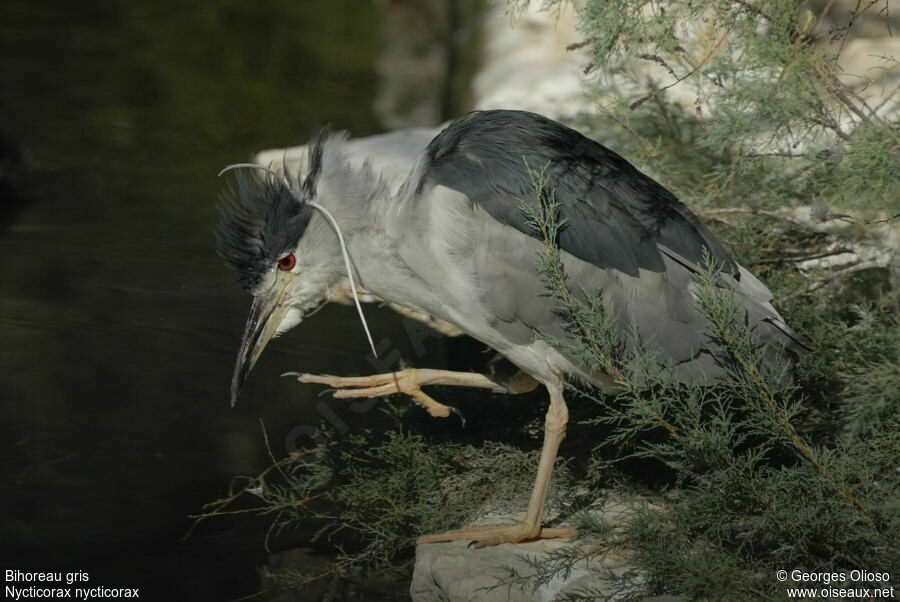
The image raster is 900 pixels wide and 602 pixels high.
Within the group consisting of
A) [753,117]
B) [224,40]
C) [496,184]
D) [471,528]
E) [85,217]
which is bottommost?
[471,528]

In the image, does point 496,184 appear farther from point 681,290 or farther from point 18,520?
point 18,520

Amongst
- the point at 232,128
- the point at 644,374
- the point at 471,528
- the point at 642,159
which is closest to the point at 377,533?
the point at 471,528

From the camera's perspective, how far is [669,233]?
11.5ft

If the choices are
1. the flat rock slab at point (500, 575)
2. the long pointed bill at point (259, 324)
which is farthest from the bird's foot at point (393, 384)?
the flat rock slab at point (500, 575)

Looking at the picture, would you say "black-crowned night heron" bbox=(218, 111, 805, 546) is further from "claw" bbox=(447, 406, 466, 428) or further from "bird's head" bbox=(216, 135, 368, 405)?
"claw" bbox=(447, 406, 466, 428)

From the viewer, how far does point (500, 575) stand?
10.6 ft

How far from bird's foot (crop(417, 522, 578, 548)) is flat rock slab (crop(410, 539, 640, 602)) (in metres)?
0.02

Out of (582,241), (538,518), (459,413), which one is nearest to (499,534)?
(538,518)

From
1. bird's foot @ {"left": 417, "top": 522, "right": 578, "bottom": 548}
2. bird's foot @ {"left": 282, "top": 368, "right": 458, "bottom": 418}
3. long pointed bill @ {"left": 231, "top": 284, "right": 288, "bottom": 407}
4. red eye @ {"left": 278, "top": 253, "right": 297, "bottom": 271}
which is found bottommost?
bird's foot @ {"left": 417, "top": 522, "right": 578, "bottom": 548}

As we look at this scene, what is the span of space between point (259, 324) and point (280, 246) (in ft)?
0.95

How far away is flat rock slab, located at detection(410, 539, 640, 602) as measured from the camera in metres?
3.15

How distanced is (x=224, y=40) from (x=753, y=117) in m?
7.64

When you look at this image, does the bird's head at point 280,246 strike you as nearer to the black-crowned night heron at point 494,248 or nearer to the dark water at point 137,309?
the black-crowned night heron at point 494,248

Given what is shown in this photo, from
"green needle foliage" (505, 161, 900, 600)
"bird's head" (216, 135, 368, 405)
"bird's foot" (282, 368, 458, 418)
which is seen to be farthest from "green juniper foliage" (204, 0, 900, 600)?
"bird's head" (216, 135, 368, 405)
